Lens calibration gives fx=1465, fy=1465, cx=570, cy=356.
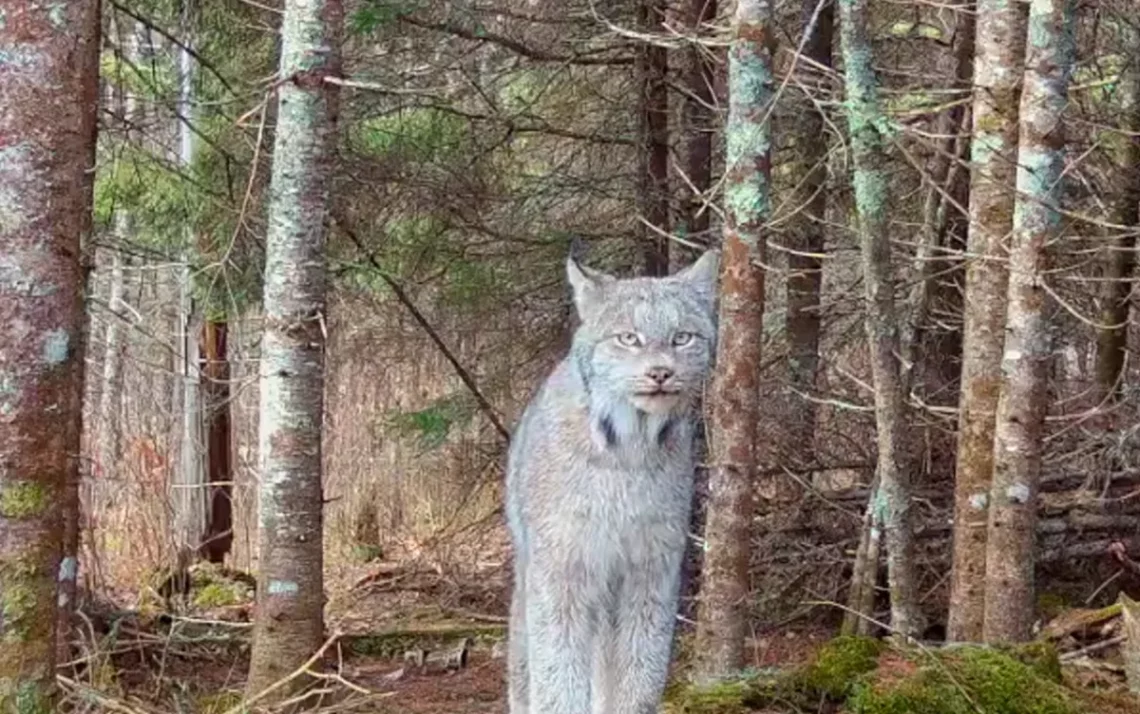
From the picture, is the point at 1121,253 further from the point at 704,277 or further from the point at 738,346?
the point at 704,277

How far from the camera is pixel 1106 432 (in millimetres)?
10234

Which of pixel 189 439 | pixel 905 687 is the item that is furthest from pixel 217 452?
pixel 905 687

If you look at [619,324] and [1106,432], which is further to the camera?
[1106,432]

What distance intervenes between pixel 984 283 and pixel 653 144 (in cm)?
471

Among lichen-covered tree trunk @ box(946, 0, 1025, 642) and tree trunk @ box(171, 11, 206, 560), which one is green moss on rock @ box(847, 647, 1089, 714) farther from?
tree trunk @ box(171, 11, 206, 560)

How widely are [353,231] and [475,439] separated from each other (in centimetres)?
241

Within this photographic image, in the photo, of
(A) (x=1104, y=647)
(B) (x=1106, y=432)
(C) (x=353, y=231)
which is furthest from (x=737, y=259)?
(B) (x=1106, y=432)

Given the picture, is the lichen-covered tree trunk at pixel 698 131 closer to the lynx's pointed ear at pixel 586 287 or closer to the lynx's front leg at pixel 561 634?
the lynx's pointed ear at pixel 586 287

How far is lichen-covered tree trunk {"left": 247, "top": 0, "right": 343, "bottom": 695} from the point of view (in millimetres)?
6398

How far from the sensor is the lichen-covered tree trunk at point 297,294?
252 inches

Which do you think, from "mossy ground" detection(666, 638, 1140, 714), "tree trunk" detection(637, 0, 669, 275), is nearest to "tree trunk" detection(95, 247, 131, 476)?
"tree trunk" detection(637, 0, 669, 275)

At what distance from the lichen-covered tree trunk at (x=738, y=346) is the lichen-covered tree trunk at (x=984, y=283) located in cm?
98

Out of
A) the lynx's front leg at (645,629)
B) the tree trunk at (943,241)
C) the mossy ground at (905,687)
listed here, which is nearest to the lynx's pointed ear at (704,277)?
the lynx's front leg at (645,629)

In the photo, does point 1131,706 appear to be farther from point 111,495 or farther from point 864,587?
point 111,495
